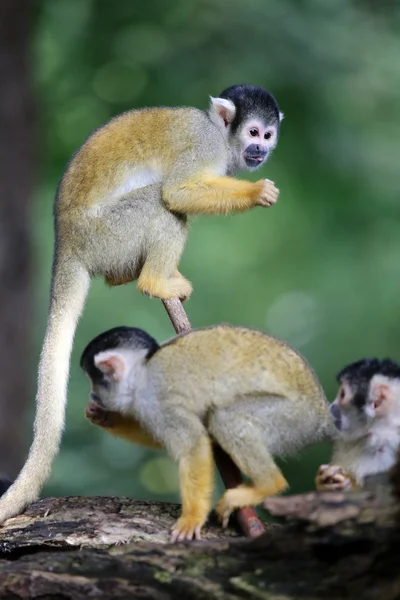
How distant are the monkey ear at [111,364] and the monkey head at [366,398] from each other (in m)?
0.93

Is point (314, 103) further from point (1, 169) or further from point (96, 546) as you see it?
point (96, 546)

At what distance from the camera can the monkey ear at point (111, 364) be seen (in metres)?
3.94

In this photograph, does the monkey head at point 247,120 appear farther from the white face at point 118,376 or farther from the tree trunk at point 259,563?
the tree trunk at point 259,563

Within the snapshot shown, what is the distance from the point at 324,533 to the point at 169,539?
920 millimetres

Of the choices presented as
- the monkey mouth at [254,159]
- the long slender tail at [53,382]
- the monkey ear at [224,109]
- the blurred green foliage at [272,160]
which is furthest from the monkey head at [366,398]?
the blurred green foliage at [272,160]

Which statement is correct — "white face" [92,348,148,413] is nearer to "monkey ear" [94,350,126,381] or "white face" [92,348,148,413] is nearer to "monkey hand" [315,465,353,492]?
"monkey ear" [94,350,126,381]

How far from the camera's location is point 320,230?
388 inches

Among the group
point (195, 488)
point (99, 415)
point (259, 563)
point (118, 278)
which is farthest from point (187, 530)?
point (118, 278)

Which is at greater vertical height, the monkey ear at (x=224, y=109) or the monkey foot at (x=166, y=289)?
the monkey ear at (x=224, y=109)

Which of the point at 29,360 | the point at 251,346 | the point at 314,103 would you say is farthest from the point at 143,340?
the point at 314,103

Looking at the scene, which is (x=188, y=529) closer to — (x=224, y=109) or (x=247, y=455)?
(x=247, y=455)

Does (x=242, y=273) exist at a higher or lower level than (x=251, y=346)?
higher

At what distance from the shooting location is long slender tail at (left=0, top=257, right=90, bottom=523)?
171 inches

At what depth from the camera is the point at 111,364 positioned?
3951mm
